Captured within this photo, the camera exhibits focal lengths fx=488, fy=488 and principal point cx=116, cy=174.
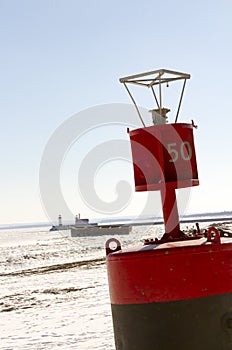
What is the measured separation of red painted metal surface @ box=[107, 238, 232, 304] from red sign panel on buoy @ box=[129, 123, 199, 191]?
2.50ft

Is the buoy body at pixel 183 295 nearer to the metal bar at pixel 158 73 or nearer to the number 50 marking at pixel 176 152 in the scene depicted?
the number 50 marking at pixel 176 152

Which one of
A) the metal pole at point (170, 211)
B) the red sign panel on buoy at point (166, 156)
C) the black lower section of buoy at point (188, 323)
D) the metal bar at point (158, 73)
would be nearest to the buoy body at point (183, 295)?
the black lower section of buoy at point (188, 323)

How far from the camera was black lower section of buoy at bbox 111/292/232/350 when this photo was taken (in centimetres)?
430

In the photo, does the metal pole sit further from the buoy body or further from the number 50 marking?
the buoy body

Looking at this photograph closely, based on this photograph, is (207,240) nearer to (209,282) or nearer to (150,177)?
(209,282)

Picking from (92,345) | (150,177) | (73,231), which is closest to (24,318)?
(92,345)

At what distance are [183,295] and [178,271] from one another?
8.6 inches

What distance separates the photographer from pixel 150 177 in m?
4.97

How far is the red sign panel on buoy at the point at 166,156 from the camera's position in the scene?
192 inches

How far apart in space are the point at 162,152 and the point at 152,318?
5.22ft

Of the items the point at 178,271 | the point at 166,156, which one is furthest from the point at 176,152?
the point at 178,271

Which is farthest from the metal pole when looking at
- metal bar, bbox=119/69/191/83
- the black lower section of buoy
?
metal bar, bbox=119/69/191/83

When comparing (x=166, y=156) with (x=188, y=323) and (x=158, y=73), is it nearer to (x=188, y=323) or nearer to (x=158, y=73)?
(x=158, y=73)

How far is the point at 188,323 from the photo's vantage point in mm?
4312
